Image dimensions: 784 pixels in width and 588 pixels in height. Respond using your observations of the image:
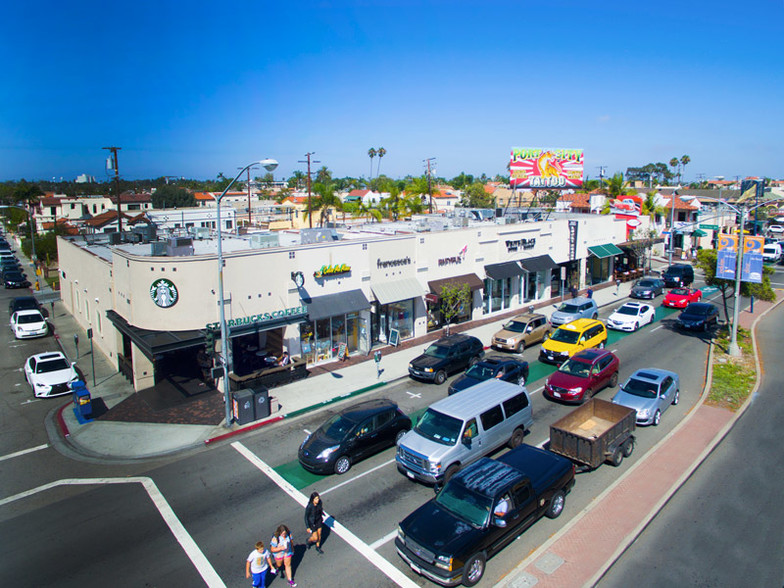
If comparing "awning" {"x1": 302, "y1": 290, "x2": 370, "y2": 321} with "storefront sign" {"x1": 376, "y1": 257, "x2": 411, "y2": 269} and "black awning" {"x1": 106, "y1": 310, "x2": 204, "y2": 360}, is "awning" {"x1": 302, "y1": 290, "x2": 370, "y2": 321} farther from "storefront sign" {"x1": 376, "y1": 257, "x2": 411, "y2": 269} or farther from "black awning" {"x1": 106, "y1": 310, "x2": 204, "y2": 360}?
"black awning" {"x1": 106, "y1": 310, "x2": 204, "y2": 360}

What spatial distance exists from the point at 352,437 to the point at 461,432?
10.9 ft

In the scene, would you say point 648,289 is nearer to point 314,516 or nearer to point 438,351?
point 438,351

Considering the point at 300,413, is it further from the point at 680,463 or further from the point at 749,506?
the point at 749,506

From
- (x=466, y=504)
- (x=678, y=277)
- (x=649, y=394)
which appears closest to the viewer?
(x=466, y=504)

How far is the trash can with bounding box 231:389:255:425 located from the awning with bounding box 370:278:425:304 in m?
A: 9.76

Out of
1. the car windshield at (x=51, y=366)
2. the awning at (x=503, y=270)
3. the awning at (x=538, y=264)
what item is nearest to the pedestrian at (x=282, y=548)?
the car windshield at (x=51, y=366)

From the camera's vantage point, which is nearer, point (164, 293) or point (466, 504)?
point (466, 504)

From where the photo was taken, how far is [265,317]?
23.3m

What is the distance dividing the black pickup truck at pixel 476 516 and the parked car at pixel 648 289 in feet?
98.9

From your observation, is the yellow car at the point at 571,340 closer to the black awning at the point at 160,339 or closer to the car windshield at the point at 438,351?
the car windshield at the point at 438,351

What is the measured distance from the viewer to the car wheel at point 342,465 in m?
15.6

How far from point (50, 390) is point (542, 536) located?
20.8 m

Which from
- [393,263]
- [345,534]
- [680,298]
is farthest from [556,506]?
[680,298]

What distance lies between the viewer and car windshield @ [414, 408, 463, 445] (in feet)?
49.0
